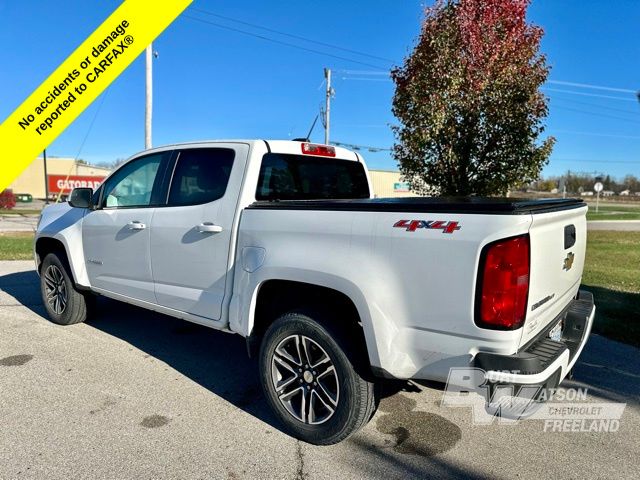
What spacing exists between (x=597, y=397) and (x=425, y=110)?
4.62 meters

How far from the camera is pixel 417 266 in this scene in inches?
89.6

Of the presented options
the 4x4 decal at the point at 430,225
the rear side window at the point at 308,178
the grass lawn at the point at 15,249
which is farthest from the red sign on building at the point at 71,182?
the 4x4 decal at the point at 430,225

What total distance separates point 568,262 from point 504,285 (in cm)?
98

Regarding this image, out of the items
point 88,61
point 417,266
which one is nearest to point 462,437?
point 417,266

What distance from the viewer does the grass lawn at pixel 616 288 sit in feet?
16.8

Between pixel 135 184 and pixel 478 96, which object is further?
pixel 478 96

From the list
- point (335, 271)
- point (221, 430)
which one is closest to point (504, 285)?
point (335, 271)

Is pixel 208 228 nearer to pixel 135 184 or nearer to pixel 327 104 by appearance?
pixel 135 184

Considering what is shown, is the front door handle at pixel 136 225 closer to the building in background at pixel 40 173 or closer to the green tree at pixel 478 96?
the green tree at pixel 478 96

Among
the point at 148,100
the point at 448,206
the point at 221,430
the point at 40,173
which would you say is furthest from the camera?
the point at 40,173

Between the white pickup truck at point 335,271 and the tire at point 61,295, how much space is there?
908 mm

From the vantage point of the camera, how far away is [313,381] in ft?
9.27

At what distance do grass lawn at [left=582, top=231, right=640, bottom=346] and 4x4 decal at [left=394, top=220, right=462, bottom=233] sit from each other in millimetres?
3864

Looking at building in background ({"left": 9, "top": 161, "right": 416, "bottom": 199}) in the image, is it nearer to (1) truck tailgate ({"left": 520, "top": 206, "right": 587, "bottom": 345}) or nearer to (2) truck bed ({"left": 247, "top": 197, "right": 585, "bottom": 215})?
(1) truck tailgate ({"left": 520, "top": 206, "right": 587, "bottom": 345})
